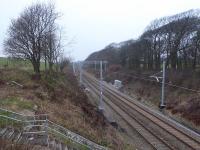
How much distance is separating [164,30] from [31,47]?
27.2 meters

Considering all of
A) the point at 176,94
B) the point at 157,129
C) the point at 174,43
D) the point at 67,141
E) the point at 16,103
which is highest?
the point at 174,43

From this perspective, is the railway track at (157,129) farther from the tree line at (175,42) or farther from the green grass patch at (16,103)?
the tree line at (175,42)

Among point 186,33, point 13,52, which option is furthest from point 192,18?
point 13,52

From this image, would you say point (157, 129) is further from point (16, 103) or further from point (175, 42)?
point (175, 42)

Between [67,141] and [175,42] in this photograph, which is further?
[175,42]

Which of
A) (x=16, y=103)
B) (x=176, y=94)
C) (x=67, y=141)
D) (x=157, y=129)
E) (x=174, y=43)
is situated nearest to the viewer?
(x=67, y=141)

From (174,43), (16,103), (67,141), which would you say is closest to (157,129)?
(16,103)

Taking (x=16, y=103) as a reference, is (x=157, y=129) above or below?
below

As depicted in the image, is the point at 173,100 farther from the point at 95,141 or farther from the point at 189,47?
the point at 95,141

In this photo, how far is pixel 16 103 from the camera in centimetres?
2288

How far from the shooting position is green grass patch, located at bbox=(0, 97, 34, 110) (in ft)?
72.8

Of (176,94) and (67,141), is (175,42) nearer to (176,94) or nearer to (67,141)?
(176,94)

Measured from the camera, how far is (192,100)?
3906 centimetres

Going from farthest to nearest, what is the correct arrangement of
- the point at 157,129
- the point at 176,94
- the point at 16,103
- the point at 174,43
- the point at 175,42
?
the point at 174,43
the point at 175,42
the point at 176,94
the point at 157,129
the point at 16,103
